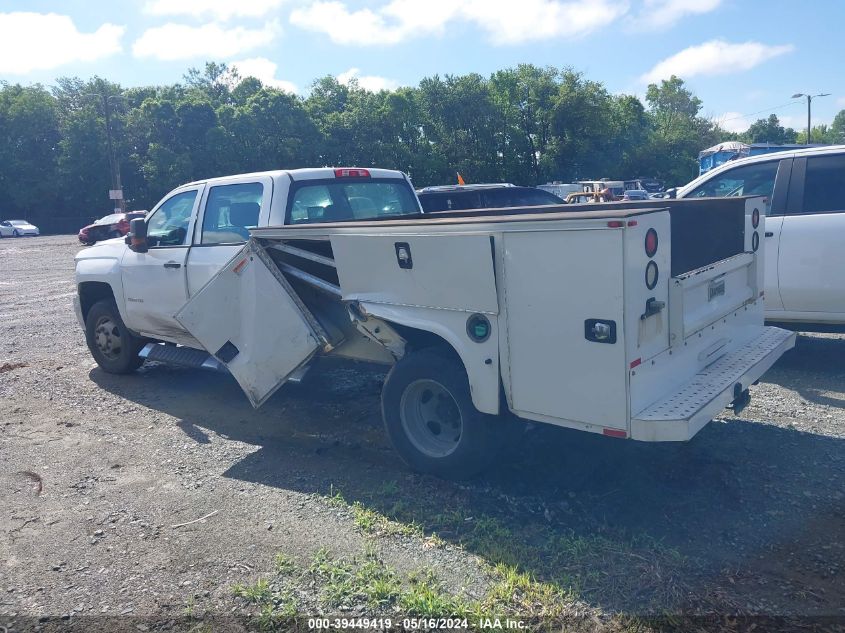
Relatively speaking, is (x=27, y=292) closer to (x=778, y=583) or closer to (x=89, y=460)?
(x=89, y=460)

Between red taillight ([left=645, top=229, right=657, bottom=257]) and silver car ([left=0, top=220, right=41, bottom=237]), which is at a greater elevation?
red taillight ([left=645, top=229, right=657, bottom=257])

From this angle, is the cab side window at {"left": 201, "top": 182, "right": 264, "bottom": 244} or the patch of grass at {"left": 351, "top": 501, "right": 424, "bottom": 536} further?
the cab side window at {"left": 201, "top": 182, "right": 264, "bottom": 244}

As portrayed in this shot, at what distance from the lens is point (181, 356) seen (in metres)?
7.29

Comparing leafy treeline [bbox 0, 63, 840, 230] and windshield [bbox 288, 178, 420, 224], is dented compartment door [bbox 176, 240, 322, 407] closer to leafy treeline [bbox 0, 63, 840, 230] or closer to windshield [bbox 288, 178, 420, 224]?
windshield [bbox 288, 178, 420, 224]

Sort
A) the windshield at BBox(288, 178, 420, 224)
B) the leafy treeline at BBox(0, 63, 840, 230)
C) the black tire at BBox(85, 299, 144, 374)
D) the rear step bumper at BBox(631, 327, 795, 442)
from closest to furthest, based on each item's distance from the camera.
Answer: the rear step bumper at BBox(631, 327, 795, 442), the windshield at BBox(288, 178, 420, 224), the black tire at BBox(85, 299, 144, 374), the leafy treeline at BBox(0, 63, 840, 230)

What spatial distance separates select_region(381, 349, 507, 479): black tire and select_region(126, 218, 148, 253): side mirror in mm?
3623

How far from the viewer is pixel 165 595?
3.88m

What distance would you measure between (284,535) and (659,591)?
2.16 meters

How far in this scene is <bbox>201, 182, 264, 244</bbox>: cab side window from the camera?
6.53m

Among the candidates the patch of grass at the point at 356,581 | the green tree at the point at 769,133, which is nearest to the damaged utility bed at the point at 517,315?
the patch of grass at the point at 356,581

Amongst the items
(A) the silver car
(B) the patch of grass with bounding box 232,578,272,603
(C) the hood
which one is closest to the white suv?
(B) the patch of grass with bounding box 232,578,272,603

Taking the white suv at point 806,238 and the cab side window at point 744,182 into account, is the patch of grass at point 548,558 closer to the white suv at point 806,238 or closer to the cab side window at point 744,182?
the white suv at point 806,238

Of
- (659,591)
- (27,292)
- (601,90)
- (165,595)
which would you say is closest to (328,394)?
(165,595)

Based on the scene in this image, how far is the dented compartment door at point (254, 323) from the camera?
565 centimetres
